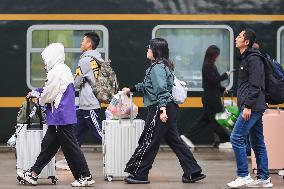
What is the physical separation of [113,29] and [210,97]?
2.03 meters

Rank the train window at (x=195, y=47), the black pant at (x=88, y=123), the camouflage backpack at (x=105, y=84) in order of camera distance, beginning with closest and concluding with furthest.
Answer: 1. the camouflage backpack at (x=105, y=84)
2. the black pant at (x=88, y=123)
3. the train window at (x=195, y=47)

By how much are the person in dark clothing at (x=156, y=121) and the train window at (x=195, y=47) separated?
431 centimetres

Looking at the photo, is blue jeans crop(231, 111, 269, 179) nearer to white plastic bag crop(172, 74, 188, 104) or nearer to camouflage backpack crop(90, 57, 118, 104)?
white plastic bag crop(172, 74, 188, 104)

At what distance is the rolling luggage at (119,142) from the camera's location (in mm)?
11062

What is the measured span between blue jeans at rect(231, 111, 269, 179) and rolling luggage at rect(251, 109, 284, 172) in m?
1.10

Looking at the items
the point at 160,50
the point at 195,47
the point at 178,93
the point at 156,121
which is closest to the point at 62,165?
the point at 156,121

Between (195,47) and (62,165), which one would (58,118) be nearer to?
(62,165)

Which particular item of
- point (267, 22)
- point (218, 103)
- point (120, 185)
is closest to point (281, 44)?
point (267, 22)

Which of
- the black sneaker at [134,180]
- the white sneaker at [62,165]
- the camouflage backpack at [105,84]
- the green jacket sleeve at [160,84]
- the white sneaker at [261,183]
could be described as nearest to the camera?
the green jacket sleeve at [160,84]

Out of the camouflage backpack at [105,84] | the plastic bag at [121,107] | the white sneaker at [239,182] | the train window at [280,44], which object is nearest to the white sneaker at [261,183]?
the white sneaker at [239,182]

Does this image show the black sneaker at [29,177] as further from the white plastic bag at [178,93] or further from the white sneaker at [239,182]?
the white sneaker at [239,182]

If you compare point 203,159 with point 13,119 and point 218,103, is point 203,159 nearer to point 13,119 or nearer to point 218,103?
point 218,103

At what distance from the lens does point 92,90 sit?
12180mm

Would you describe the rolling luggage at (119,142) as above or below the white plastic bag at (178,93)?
below
